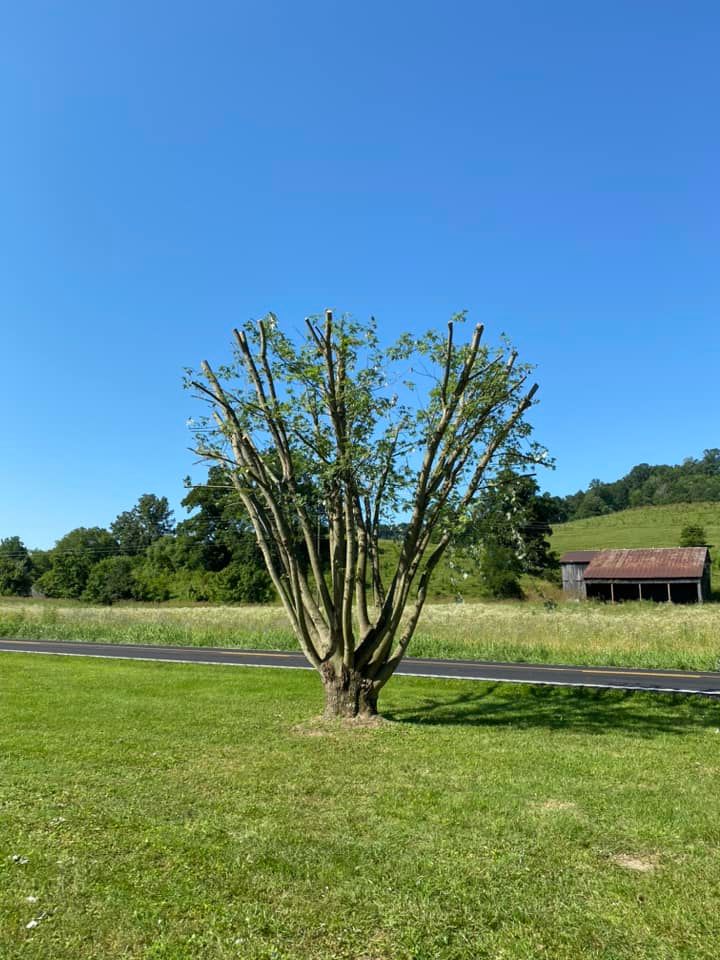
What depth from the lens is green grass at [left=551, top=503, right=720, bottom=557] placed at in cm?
7794

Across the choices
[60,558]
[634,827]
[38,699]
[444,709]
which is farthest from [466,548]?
[60,558]

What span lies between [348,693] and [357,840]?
15.8ft

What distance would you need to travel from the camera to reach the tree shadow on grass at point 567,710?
35.4ft

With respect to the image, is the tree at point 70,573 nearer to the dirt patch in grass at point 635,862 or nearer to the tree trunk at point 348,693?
the tree trunk at point 348,693

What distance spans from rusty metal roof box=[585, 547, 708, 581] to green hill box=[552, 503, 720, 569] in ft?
41.1

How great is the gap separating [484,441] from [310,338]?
10.1 ft

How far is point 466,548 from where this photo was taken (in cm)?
1084

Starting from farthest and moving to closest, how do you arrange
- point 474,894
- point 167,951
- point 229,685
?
1. point 229,685
2. point 474,894
3. point 167,951

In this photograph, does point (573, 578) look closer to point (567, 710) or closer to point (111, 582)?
point (111, 582)

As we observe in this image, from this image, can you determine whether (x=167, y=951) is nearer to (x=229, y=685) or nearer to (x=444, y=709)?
(x=444, y=709)

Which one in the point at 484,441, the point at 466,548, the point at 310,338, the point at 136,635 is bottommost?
the point at 136,635

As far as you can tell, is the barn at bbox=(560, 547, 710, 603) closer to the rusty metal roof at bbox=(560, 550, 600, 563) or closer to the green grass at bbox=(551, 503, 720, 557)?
the rusty metal roof at bbox=(560, 550, 600, 563)

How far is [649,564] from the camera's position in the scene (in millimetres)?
54125

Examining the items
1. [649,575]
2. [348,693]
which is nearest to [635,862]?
[348,693]
